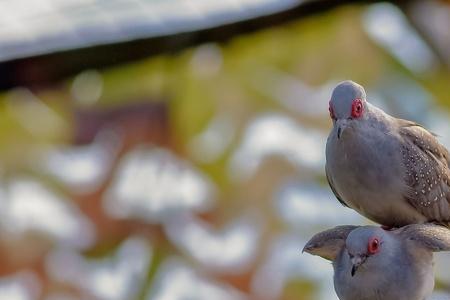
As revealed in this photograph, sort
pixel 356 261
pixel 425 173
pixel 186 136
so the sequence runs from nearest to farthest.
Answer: pixel 356 261 < pixel 425 173 < pixel 186 136

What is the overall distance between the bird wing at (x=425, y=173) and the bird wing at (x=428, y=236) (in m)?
0.06

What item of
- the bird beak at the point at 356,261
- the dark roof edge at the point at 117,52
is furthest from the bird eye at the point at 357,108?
the dark roof edge at the point at 117,52

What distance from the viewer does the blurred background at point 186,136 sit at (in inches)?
159

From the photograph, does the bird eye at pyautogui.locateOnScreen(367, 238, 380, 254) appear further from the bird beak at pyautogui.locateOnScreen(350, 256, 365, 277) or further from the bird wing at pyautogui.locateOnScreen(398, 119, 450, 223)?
the bird wing at pyautogui.locateOnScreen(398, 119, 450, 223)

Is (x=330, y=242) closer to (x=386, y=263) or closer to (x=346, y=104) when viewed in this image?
(x=386, y=263)

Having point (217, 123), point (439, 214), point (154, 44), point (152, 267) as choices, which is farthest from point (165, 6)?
point (439, 214)

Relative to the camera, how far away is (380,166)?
→ 7.48 ft

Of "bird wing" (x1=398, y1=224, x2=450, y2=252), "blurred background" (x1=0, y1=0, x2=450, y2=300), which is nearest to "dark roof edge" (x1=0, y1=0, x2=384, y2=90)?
"blurred background" (x1=0, y1=0, x2=450, y2=300)

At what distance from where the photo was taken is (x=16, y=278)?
163 inches

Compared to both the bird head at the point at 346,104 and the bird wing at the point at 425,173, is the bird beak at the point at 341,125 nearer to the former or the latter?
the bird head at the point at 346,104

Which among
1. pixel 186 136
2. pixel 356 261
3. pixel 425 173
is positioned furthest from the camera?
pixel 186 136

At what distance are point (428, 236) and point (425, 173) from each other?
154 mm

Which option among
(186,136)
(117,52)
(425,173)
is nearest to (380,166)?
(425,173)

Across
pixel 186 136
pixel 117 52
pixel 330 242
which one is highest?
pixel 330 242
